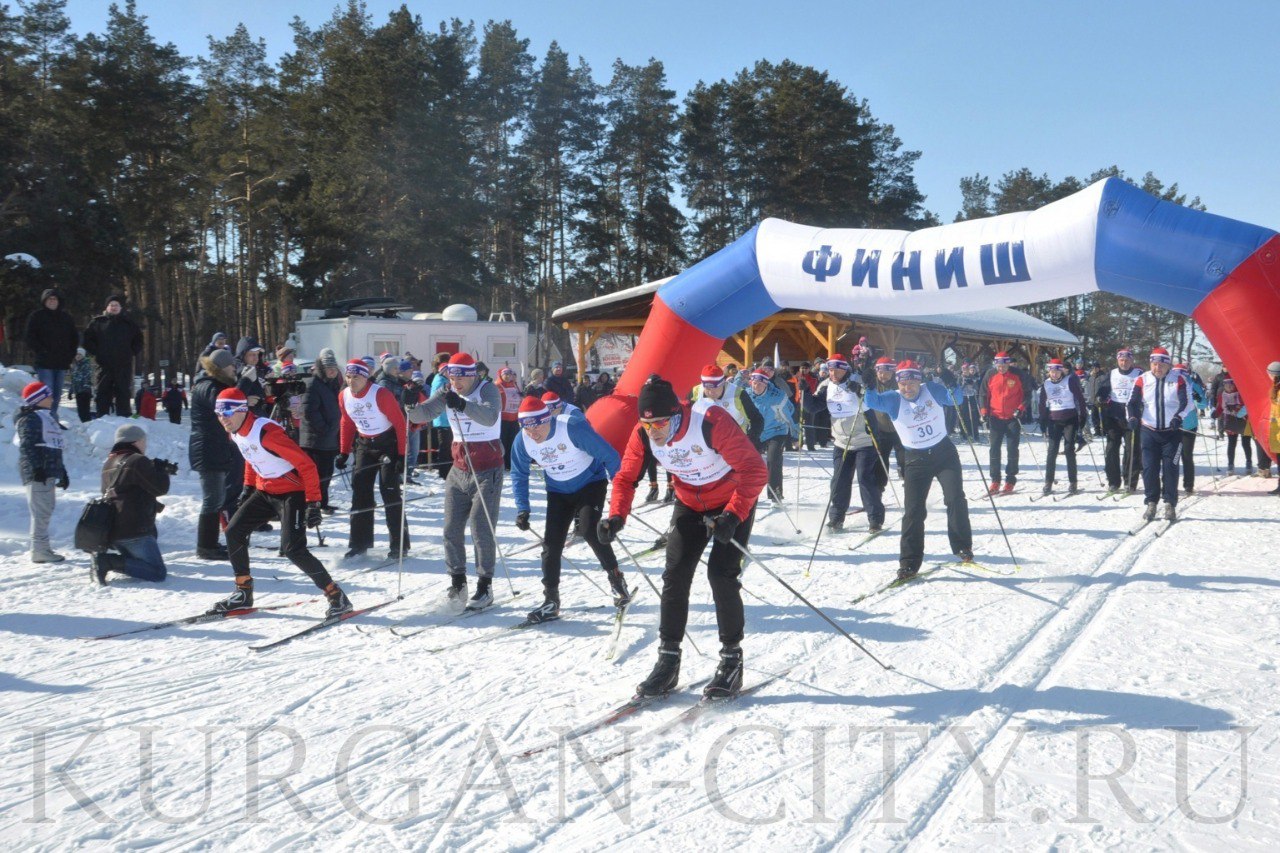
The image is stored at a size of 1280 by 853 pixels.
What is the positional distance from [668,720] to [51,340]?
11394 millimetres

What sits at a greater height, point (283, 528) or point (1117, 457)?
point (1117, 457)

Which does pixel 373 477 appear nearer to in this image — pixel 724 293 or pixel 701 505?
pixel 724 293

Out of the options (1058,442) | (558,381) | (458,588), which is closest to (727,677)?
(458,588)

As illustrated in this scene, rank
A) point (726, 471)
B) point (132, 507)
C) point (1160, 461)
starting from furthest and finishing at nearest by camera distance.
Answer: point (1160, 461) → point (132, 507) → point (726, 471)

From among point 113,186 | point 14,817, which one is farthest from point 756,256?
point 113,186

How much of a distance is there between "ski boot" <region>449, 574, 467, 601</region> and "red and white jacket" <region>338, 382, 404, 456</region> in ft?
6.64

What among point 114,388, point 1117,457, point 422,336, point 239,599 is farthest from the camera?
point 422,336

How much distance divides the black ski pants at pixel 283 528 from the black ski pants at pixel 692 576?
285cm

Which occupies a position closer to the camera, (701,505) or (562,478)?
(701,505)

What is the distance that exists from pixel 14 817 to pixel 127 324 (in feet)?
35.7

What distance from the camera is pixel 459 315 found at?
21609 mm

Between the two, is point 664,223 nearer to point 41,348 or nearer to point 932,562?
point 41,348

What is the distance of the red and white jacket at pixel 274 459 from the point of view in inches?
251

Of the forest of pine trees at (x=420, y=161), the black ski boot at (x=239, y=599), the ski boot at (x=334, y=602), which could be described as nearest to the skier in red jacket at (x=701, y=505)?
the ski boot at (x=334, y=602)
